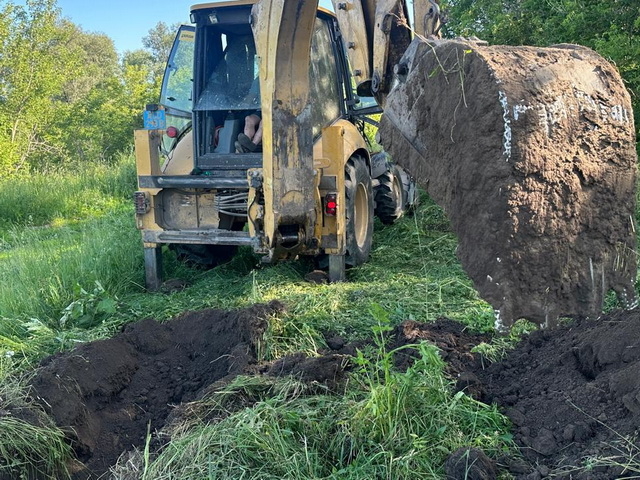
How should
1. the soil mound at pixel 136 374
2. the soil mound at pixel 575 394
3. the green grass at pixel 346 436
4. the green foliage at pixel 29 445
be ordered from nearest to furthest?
1. the soil mound at pixel 575 394
2. the green grass at pixel 346 436
3. the green foliage at pixel 29 445
4. the soil mound at pixel 136 374

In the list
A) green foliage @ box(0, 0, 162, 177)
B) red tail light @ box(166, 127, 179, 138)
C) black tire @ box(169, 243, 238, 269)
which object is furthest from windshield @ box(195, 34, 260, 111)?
green foliage @ box(0, 0, 162, 177)

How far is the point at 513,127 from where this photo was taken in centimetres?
333

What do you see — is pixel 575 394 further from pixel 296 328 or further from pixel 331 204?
pixel 331 204

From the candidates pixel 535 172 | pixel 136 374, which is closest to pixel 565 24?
pixel 535 172

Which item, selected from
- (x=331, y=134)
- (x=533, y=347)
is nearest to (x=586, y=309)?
(x=533, y=347)

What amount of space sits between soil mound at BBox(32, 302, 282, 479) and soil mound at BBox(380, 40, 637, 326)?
1839 millimetres

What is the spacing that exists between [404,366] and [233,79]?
3947 millimetres

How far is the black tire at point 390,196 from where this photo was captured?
8156mm

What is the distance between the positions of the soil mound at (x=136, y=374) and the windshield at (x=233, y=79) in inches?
90.2

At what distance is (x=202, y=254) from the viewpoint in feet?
23.6

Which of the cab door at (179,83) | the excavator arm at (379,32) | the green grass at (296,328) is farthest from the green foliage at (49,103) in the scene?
the excavator arm at (379,32)

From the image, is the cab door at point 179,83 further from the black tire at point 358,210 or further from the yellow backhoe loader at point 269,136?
the black tire at point 358,210

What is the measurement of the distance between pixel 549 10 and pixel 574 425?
903 cm

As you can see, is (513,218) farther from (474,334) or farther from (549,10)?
(549,10)
